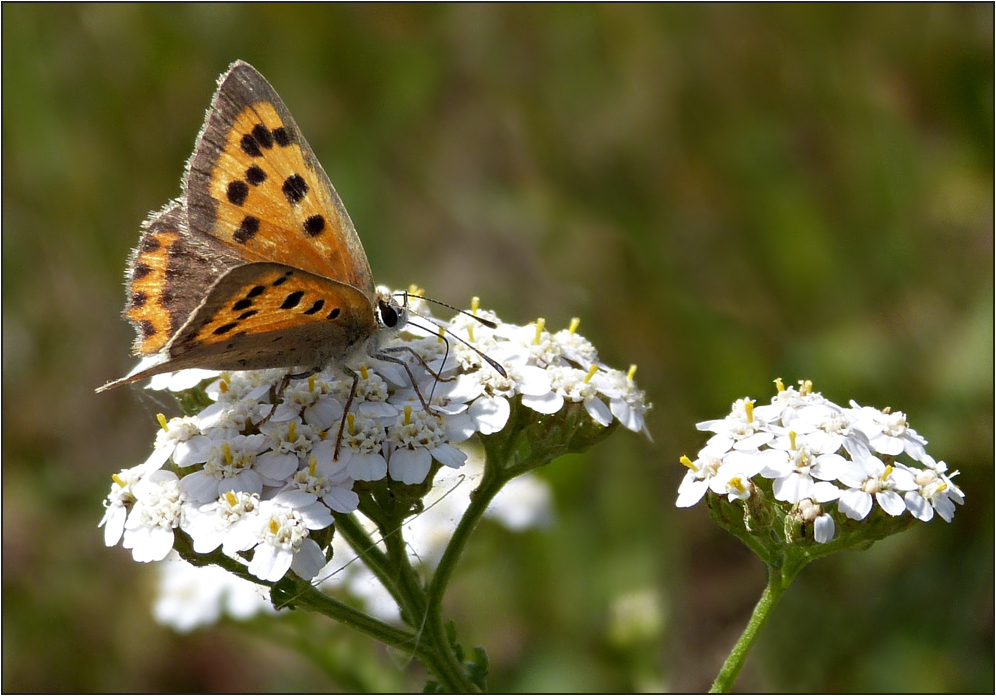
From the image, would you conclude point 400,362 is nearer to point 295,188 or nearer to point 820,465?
point 295,188

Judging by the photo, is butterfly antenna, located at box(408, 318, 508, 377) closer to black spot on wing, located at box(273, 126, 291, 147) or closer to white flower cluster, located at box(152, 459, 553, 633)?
black spot on wing, located at box(273, 126, 291, 147)

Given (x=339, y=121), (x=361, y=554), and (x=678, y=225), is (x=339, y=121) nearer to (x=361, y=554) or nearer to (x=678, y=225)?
(x=678, y=225)

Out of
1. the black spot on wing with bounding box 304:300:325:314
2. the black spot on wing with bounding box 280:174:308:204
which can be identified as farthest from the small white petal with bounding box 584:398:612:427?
the black spot on wing with bounding box 280:174:308:204

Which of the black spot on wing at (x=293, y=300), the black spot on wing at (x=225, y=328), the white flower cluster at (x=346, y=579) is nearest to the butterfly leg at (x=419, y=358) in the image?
the black spot on wing at (x=293, y=300)

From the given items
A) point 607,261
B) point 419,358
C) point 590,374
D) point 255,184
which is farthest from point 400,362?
point 607,261

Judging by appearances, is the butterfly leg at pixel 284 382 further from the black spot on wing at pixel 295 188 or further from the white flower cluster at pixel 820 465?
the white flower cluster at pixel 820 465

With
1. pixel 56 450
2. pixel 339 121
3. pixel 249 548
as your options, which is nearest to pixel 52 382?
pixel 56 450
